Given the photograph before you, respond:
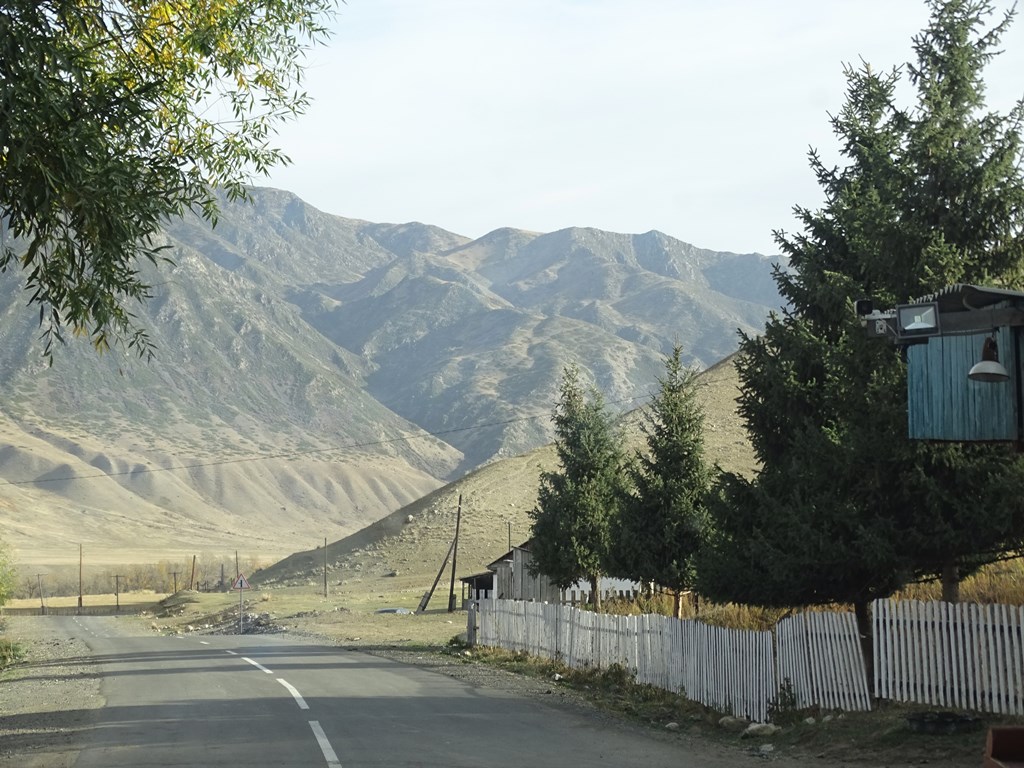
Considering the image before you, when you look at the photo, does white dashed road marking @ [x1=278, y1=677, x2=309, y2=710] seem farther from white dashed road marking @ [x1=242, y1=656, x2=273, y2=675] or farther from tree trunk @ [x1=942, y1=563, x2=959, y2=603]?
tree trunk @ [x1=942, y1=563, x2=959, y2=603]

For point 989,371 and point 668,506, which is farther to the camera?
point 668,506

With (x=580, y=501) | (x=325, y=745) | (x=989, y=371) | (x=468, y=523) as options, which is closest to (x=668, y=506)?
(x=580, y=501)

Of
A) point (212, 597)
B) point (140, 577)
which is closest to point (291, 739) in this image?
point (212, 597)

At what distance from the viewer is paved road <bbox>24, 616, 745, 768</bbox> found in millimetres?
13367

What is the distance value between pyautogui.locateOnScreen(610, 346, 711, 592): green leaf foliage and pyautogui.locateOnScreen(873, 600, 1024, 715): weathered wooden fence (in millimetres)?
14598

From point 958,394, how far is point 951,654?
306 cm

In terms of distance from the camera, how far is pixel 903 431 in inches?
607

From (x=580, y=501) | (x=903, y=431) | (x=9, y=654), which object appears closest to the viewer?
(x=903, y=431)

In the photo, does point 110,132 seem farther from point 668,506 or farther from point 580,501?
point 580,501

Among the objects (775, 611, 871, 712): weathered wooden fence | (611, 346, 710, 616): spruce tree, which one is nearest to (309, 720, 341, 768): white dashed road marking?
(775, 611, 871, 712): weathered wooden fence

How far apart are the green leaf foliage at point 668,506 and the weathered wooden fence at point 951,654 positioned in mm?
14598

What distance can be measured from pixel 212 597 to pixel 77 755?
91645mm

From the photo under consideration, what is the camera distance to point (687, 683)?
65.7 ft

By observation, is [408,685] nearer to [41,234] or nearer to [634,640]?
[634,640]
